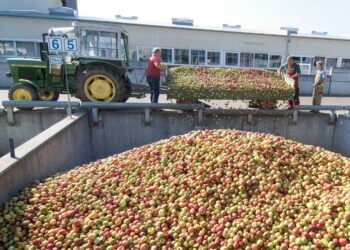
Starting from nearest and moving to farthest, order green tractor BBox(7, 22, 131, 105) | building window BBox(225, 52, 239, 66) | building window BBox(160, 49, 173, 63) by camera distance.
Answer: green tractor BBox(7, 22, 131, 105), building window BBox(160, 49, 173, 63), building window BBox(225, 52, 239, 66)

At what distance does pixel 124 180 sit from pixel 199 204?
1297 millimetres

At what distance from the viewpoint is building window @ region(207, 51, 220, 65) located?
22.5m

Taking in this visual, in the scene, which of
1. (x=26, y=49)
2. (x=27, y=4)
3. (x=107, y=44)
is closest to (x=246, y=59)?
(x=107, y=44)

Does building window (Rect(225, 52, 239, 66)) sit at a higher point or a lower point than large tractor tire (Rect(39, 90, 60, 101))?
higher

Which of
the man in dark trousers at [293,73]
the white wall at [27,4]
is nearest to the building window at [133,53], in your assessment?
the white wall at [27,4]

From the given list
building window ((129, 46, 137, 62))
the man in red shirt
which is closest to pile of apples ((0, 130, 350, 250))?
the man in red shirt

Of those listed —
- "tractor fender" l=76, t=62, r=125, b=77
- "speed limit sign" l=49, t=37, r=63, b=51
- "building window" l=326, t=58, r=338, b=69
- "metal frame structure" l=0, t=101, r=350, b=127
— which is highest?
"building window" l=326, t=58, r=338, b=69

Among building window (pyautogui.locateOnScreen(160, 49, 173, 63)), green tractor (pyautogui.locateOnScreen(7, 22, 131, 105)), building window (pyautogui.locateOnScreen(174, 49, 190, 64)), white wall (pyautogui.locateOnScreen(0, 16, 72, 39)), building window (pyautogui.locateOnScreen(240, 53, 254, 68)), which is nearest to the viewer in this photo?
green tractor (pyautogui.locateOnScreen(7, 22, 131, 105))

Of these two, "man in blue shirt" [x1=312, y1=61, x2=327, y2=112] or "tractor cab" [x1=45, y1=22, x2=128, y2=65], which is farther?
"man in blue shirt" [x1=312, y1=61, x2=327, y2=112]

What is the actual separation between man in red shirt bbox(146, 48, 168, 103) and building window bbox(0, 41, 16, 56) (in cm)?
1534

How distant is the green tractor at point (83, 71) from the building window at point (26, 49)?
1230 cm

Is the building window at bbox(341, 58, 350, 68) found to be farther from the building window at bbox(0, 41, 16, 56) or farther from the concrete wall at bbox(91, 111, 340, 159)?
the building window at bbox(0, 41, 16, 56)

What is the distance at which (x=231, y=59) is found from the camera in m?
23.1

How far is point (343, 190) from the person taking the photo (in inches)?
152
